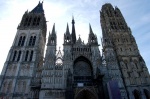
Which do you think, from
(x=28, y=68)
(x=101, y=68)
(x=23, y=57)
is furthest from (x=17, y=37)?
(x=101, y=68)

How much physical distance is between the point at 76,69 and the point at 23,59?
11.4 metres

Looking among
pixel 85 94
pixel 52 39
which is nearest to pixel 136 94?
pixel 85 94

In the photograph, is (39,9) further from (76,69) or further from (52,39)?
(76,69)

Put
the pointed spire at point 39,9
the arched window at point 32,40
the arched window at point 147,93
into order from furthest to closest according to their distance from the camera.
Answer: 1. the pointed spire at point 39,9
2. the arched window at point 32,40
3. the arched window at point 147,93

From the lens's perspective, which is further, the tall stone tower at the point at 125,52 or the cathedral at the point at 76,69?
the tall stone tower at the point at 125,52

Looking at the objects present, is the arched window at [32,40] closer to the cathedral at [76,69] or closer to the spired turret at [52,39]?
the cathedral at [76,69]

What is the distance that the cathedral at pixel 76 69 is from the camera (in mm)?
24609

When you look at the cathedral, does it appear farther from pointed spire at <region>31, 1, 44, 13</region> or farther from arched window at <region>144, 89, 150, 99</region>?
pointed spire at <region>31, 1, 44, 13</region>

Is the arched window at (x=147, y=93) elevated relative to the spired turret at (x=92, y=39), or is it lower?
lower

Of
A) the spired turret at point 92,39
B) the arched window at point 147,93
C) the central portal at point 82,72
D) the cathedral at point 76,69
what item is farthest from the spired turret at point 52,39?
the arched window at point 147,93

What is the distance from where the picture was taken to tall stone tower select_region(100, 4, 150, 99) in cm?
2650

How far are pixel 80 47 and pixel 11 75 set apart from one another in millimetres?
14574

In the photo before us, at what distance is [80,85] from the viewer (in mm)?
25109

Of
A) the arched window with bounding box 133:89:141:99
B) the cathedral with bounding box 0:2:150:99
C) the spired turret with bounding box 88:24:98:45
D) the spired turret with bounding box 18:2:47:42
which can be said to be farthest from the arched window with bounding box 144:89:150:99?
the spired turret with bounding box 18:2:47:42
